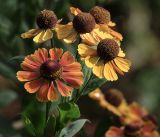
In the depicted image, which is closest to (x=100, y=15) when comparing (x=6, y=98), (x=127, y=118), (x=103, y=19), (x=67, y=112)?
(x=103, y=19)

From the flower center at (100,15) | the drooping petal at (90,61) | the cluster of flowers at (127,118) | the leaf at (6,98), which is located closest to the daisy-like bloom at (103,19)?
the flower center at (100,15)

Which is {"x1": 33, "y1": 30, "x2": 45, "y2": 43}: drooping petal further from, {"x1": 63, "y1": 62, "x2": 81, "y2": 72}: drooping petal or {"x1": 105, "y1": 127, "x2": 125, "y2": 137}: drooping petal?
{"x1": 105, "y1": 127, "x2": 125, "y2": 137}: drooping petal

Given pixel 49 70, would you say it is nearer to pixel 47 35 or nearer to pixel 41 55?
pixel 41 55

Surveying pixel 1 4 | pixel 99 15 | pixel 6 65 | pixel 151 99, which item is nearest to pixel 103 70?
pixel 99 15

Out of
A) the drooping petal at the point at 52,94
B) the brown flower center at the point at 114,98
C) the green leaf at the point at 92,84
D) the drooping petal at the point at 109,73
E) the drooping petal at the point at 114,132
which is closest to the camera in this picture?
the drooping petal at the point at 52,94

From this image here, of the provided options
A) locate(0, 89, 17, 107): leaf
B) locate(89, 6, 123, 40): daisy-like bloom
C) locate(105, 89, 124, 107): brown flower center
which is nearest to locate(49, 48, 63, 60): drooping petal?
locate(89, 6, 123, 40): daisy-like bloom

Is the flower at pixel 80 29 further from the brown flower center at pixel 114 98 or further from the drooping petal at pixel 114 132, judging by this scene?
the brown flower center at pixel 114 98

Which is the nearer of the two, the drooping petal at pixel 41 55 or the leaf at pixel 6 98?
the drooping petal at pixel 41 55
